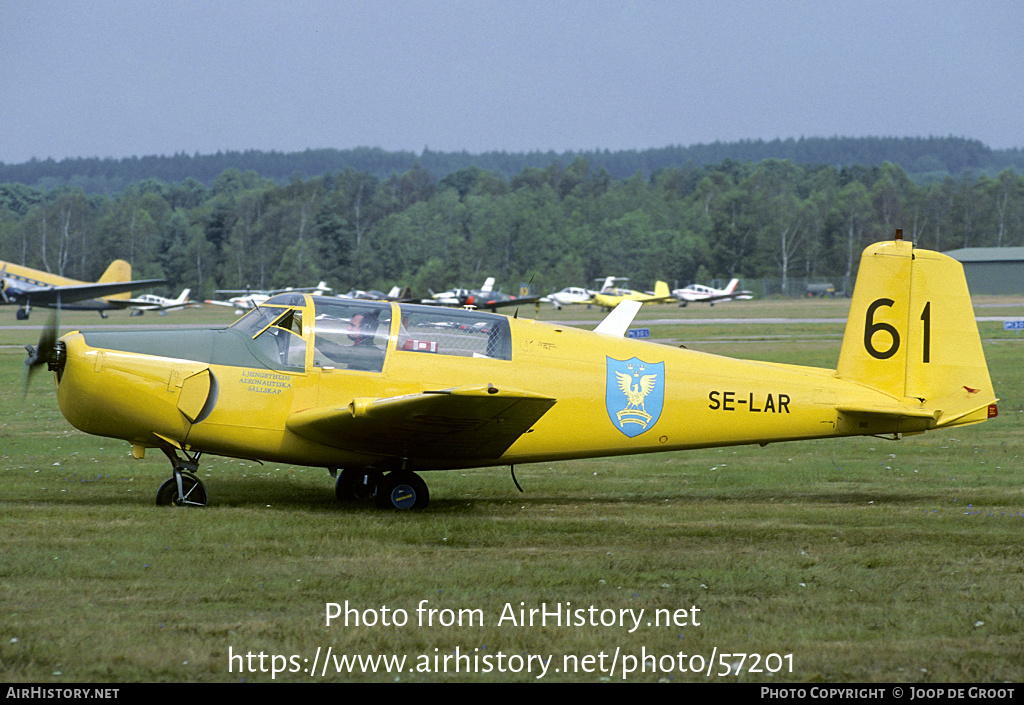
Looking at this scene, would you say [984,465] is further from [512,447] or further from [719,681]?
[719,681]

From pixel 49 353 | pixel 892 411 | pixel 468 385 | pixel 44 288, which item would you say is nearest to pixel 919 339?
pixel 892 411

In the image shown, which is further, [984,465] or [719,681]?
[984,465]

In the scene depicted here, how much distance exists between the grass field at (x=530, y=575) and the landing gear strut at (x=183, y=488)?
8.3 inches

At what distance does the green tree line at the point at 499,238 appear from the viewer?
11288cm

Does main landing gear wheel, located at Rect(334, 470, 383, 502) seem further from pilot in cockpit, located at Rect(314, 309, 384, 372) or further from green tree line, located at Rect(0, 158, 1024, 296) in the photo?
green tree line, located at Rect(0, 158, 1024, 296)

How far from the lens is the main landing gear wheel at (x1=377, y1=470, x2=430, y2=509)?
Result: 30.7 feet

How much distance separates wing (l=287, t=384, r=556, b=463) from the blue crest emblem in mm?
1079

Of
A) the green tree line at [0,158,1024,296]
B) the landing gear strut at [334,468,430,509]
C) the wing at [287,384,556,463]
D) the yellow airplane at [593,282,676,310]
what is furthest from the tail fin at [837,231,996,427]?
the green tree line at [0,158,1024,296]

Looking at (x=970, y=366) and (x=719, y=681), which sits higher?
(x=970, y=366)

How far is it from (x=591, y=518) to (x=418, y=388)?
1964 millimetres

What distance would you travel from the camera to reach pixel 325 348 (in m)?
9.12

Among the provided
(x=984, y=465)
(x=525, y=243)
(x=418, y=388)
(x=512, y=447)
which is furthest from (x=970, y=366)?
(x=525, y=243)

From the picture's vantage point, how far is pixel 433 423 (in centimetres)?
853

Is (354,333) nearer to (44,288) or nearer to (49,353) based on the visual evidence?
(49,353)
